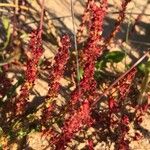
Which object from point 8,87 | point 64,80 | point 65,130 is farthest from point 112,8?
point 65,130

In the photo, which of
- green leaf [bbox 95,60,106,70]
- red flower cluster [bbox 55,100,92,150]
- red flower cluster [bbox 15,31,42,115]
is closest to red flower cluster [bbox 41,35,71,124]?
red flower cluster [bbox 15,31,42,115]

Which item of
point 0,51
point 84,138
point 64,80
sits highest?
point 0,51

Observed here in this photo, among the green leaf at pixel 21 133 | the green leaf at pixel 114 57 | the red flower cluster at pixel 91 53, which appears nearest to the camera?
the red flower cluster at pixel 91 53

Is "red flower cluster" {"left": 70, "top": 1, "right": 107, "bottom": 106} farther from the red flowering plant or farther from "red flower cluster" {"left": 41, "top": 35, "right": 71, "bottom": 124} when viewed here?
"red flower cluster" {"left": 41, "top": 35, "right": 71, "bottom": 124}

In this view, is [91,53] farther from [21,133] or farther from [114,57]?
[114,57]

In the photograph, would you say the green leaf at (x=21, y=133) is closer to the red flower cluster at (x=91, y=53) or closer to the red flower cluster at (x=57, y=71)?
the red flower cluster at (x=57, y=71)

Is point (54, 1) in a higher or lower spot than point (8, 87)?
higher

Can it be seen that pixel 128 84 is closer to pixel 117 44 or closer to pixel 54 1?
pixel 117 44

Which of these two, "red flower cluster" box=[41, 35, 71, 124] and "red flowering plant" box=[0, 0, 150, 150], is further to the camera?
"red flowering plant" box=[0, 0, 150, 150]

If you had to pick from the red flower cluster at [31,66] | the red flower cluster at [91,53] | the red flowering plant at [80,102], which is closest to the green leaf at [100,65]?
the red flowering plant at [80,102]
